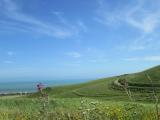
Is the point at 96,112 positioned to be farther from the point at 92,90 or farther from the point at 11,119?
the point at 92,90

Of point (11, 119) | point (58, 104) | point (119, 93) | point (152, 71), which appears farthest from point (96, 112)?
point (152, 71)

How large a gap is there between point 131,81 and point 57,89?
2691 centimetres

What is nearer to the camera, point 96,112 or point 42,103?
point 42,103

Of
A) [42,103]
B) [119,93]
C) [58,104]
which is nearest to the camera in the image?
[42,103]

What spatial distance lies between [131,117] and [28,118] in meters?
3.52

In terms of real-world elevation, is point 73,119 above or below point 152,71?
below

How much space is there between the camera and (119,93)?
6581 centimetres

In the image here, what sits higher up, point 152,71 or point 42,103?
point 152,71

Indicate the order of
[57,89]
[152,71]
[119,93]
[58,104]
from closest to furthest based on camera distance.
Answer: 1. [58,104]
2. [119,93]
3. [152,71]
4. [57,89]

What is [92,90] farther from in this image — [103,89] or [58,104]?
[58,104]

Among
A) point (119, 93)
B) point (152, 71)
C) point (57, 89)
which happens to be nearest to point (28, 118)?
point (119, 93)

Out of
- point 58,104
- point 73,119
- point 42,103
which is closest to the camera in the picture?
point 42,103

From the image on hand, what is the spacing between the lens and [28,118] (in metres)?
13.6

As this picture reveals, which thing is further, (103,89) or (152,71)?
(152,71)
